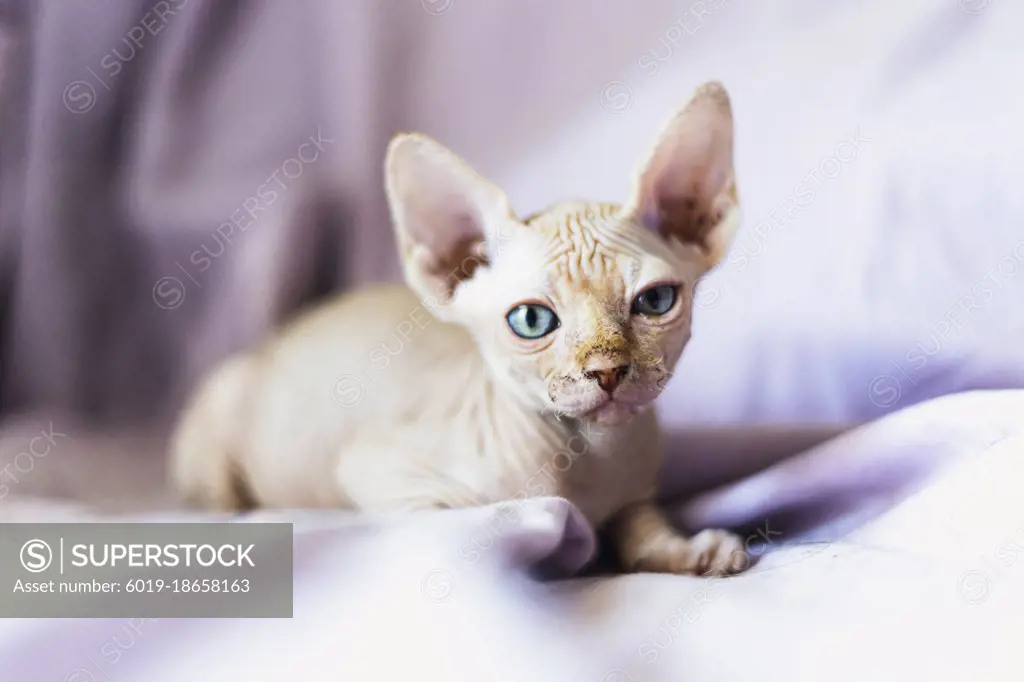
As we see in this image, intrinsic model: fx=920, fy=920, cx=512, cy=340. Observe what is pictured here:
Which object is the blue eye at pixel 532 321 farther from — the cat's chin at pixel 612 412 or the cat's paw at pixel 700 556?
the cat's paw at pixel 700 556

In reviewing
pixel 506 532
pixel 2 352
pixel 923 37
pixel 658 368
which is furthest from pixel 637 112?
pixel 2 352

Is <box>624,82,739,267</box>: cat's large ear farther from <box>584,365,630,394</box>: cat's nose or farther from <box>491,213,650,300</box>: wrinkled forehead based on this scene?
<box>584,365,630,394</box>: cat's nose

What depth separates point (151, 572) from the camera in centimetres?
71

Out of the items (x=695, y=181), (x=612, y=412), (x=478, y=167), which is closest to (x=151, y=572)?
(x=612, y=412)

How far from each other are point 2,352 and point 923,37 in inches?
48.3

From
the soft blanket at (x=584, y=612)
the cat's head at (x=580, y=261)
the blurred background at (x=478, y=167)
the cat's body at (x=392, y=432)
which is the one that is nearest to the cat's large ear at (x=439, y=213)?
the cat's head at (x=580, y=261)

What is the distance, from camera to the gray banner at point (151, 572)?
2.26ft

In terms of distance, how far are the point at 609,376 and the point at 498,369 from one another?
0.42 ft

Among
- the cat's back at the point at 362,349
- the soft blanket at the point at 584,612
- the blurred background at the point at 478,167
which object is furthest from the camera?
the blurred background at the point at 478,167

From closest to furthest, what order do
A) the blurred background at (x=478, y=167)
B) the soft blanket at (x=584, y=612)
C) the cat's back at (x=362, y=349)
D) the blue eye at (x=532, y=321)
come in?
the soft blanket at (x=584, y=612), the blue eye at (x=532, y=321), the cat's back at (x=362, y=349), the blurred background at (x=478, y=167)

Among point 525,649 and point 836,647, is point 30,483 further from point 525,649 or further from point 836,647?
point 836,647

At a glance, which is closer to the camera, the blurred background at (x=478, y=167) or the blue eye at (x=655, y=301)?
the blue eye at (x=655, y=301)

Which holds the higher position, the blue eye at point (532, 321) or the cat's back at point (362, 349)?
the cat's back at point (362, 349)

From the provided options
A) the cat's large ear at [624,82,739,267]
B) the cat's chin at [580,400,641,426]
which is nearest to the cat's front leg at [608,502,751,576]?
the cat's chin at [580,400,641,426]
